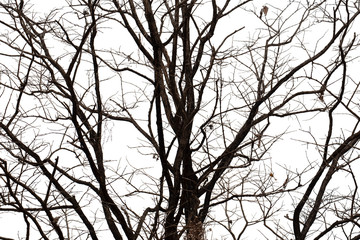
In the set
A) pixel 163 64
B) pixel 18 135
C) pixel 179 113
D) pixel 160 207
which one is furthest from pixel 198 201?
pixel 18 135

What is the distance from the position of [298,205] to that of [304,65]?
154 centimetres

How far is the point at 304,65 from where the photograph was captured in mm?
8383

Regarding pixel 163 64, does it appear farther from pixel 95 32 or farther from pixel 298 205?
pixel 298 205

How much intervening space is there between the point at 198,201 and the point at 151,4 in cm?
225

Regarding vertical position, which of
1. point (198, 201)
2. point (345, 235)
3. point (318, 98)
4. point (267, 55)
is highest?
point (267, 55)

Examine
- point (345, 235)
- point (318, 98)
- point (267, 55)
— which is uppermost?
point (267, 55)

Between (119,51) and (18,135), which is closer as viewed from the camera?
(18,135)

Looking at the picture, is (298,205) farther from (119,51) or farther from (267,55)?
(119,51)

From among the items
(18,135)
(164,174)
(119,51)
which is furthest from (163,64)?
(18,135)

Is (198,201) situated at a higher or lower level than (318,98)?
lower

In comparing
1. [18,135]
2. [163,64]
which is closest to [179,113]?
[163,64]

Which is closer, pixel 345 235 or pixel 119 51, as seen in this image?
pixel 345 235

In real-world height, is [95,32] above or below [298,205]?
above

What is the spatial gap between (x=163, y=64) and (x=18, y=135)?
5.61 feet
